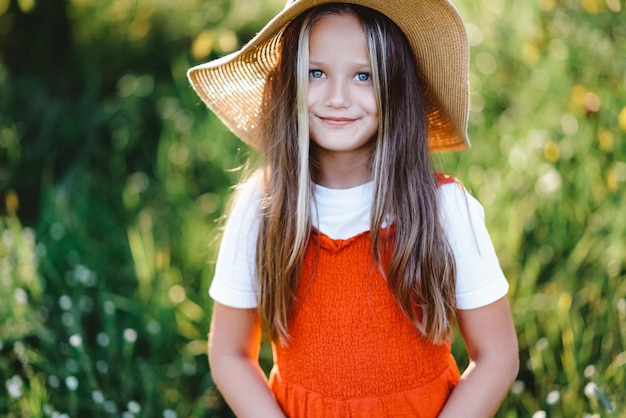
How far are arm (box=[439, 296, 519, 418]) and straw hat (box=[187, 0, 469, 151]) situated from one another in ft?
1.41

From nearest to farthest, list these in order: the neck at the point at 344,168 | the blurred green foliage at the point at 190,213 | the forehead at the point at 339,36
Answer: the forehead at the point at 339,36, the neck at the point at 344,168, the blurred green foliage at the point at 190,213

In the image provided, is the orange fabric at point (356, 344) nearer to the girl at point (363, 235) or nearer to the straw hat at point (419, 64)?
the girl at point (363, 235)

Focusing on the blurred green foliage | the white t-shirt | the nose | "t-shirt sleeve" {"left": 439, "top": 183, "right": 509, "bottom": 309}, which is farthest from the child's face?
Answer: the blurred green foliage

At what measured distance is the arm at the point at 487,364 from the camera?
173 centimetres

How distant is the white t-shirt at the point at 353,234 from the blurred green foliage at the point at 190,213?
0.35m

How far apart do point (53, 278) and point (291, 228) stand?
53.5 inches

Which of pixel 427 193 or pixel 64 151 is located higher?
Result: pixel 427 193

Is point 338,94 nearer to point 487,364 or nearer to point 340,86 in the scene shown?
point 340,86

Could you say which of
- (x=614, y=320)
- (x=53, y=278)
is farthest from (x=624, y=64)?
(x=53, y=278)

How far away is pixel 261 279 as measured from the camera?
1.81 m

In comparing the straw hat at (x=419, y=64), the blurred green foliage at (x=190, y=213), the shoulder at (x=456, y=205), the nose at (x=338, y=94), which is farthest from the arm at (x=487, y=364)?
the nose at (x=338, y=94)

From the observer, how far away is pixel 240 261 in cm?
184

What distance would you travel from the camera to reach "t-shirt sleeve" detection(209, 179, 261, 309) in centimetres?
184

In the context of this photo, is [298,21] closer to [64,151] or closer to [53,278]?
[53,278]
